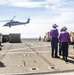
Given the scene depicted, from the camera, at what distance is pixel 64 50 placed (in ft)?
53.8

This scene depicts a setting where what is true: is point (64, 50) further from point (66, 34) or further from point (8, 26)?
point (8, 26)

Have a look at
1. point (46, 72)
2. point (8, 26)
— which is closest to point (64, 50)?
point (46, 72)

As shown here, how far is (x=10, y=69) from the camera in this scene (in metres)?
13.0

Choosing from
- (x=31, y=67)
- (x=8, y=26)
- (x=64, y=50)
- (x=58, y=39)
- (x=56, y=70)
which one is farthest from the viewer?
(x=8, y=26)

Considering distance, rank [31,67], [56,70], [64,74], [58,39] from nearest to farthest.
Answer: [64,74] → [56,70] → [31,67] → [58,39]

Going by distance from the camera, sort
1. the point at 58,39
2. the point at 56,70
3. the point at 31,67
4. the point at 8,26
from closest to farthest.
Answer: the point at 56,70 → the point at 31,67 → the point at 58,39 → the point at 8,26

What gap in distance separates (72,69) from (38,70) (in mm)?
1310

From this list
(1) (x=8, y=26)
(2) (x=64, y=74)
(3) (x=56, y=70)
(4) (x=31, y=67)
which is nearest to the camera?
(2) (x=64, y=74)

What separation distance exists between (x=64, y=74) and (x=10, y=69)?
2.45 metres

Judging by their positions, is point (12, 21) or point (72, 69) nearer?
point (72, 69)

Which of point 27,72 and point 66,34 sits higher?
point 66,34

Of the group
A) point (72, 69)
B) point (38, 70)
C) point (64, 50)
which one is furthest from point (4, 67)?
point (64, 50)

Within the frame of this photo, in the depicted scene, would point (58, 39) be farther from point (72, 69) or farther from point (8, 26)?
point (8, 26)

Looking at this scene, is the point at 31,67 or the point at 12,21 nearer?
the point at 31,67
